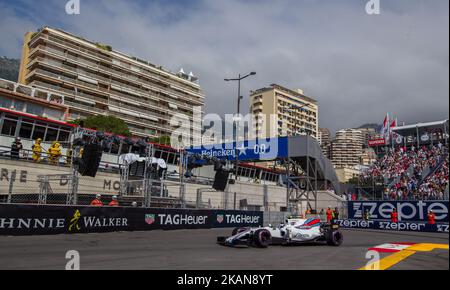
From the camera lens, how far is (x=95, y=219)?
14.4m

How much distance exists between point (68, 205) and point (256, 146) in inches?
715

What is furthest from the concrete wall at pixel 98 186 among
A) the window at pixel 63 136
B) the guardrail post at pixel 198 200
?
the window at pixel 63 136

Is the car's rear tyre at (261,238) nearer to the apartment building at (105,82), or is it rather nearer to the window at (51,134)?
the window at (51,134)

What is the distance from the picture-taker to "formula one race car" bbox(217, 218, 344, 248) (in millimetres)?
10656

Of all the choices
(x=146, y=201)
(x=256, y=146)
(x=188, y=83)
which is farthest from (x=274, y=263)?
(x=188, y=83)

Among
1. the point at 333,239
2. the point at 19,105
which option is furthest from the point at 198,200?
the point at 19,105

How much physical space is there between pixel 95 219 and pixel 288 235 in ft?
25.3

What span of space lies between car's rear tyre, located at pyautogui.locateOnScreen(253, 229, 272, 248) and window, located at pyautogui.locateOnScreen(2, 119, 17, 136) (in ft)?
68.7

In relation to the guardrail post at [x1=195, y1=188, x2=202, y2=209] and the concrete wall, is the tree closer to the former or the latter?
the concrete wall

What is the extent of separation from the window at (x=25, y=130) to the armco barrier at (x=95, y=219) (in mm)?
13848

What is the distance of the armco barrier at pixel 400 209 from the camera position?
74.5 feet

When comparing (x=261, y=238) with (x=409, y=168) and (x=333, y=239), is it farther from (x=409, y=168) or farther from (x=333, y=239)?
(x=409, y=168)

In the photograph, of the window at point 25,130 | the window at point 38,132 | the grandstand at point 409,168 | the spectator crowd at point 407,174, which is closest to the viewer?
the window at point 25,130
